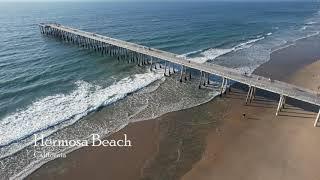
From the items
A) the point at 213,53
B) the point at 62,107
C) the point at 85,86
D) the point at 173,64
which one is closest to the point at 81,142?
the point at 62,107

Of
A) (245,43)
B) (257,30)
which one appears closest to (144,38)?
(245,43)

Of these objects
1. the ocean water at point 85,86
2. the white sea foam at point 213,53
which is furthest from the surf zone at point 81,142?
the white sea foam at point 213,53

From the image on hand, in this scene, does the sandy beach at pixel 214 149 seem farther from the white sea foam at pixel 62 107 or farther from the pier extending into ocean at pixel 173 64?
the white sea foam at pixel 62 107

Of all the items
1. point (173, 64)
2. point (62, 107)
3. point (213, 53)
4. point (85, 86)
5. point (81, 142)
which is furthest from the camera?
point (213, 53)

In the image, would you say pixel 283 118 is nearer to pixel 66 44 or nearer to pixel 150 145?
pixel 150 145

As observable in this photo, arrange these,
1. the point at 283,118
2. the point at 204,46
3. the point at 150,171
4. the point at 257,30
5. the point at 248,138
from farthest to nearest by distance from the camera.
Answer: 1. the point at 257,30
2. the point at 204,46
3. the point at 283,118
4. the point at 248,138
5. the point at 150,171

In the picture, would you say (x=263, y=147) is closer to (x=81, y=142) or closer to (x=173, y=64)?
(x=81, y=142)
